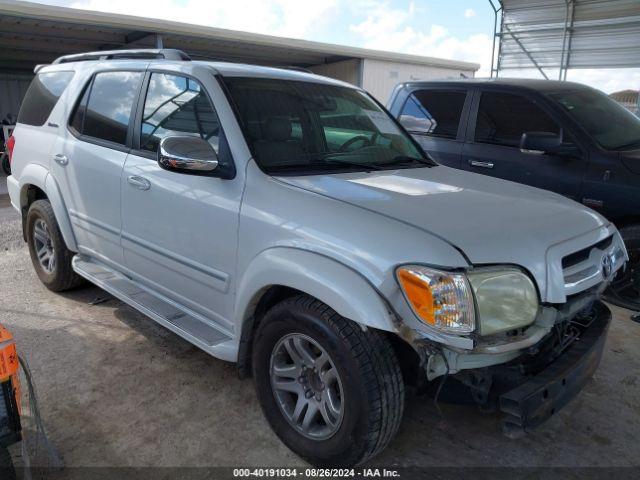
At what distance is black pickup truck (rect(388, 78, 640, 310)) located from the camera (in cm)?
438

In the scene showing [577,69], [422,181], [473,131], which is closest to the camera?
[422,181]

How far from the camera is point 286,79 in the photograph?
3.28m

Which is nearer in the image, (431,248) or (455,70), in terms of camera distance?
(431,248)

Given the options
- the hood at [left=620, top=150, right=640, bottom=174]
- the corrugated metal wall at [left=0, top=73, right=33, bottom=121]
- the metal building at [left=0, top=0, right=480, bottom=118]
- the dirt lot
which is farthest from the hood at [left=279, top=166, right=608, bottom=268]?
the corrugated metal wall at [left=0, top=73, right=33, bottom=121]

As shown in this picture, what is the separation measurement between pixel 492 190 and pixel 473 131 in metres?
2.57

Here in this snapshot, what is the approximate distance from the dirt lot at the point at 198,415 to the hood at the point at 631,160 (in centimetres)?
141

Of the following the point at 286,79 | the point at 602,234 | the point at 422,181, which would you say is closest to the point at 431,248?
the point at 422,181

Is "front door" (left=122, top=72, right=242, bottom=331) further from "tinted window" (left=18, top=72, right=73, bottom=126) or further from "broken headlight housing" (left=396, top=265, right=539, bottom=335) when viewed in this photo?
"tinted window" (left=18, top=72, right=73, bottom=126)

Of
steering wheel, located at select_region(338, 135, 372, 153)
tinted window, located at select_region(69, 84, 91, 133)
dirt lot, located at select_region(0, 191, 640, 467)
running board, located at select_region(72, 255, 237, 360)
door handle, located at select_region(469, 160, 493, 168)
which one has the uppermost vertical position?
tinted window, located at select_region(69, 84, 91, 133)

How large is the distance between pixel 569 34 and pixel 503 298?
9.65m

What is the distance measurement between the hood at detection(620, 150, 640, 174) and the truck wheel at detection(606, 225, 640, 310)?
0.48m

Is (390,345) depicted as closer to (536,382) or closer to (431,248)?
(431,248)

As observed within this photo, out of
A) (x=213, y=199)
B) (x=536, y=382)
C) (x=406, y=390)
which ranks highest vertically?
(x=213, y=199)

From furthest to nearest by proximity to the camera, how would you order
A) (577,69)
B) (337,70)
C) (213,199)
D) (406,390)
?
(337,70) → (577,69) → (213,199) → (406,390)
